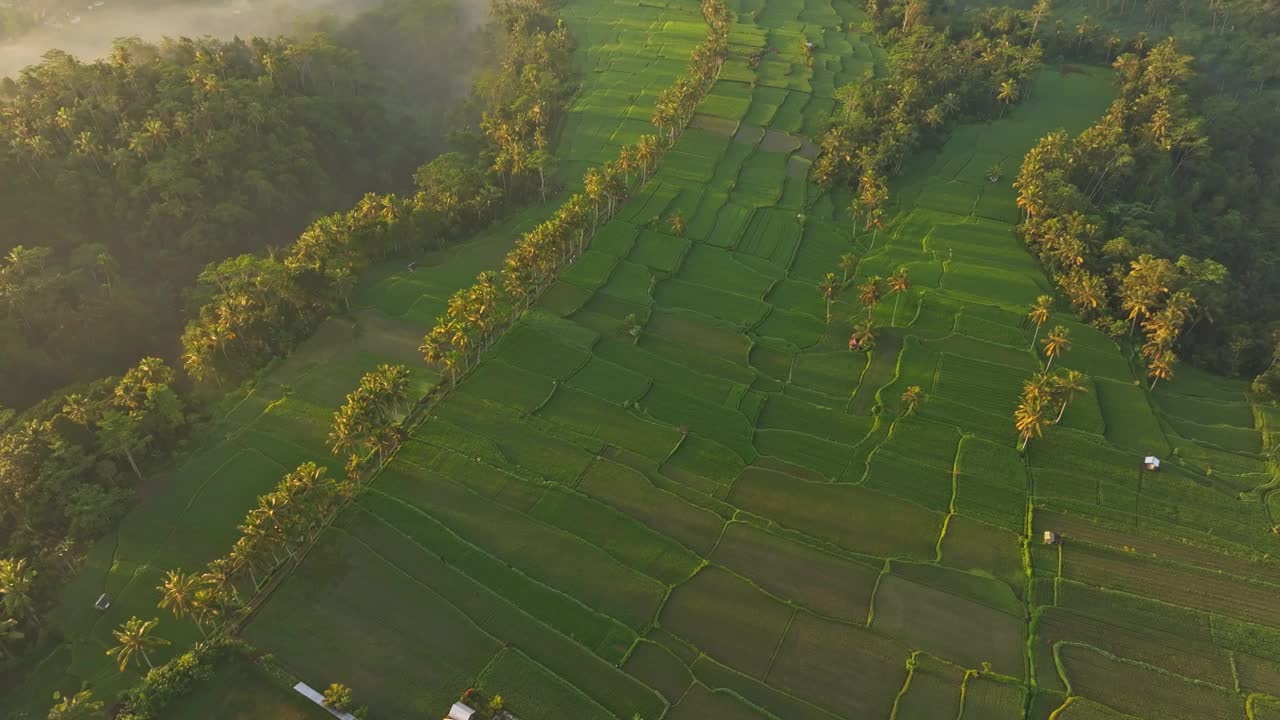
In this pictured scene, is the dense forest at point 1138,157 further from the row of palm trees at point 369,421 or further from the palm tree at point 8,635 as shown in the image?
the palm tree at point 8,635

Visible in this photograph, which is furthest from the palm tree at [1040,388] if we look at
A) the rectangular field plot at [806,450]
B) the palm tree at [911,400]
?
the rectangular field plot at [806,450]

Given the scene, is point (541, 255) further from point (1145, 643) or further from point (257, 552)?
point (1145, 643)

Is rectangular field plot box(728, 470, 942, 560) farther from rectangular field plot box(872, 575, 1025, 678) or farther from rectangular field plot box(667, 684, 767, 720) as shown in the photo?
rectangular field plot box(667, 684, 767, 720)

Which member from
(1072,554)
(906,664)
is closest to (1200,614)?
(1072,554)

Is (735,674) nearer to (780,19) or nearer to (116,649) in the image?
(116,649)

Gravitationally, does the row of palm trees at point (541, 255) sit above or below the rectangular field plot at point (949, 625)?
above
